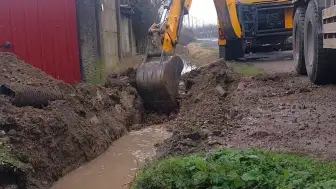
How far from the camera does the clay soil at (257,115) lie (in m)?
5.52

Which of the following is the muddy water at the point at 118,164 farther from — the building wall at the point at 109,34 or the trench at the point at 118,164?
the building wall at the point at 109,34

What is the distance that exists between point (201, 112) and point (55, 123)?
249 cm

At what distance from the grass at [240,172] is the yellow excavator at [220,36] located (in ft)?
16.8

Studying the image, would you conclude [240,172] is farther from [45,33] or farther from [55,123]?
[45,33]

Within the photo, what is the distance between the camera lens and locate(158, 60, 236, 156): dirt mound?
5965mm

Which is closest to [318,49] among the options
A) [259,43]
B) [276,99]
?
[276,99]

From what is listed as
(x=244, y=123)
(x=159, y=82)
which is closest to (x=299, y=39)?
(x=159, y=82)

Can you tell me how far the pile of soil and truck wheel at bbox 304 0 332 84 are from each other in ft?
12.0

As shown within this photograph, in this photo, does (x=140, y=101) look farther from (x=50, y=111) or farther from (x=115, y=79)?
(x=50, y=111)

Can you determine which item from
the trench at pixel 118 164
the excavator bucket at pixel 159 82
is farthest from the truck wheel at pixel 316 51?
the trench at pixel 118 164

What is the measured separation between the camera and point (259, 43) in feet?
50.1

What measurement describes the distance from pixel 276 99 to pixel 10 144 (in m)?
4.25

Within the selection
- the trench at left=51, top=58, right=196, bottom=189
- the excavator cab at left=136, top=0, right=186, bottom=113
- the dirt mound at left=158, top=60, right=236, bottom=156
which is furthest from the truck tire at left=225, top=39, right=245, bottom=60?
the trench at left=51, top=58, right=196, bottom=189

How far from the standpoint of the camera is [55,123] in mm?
7176
